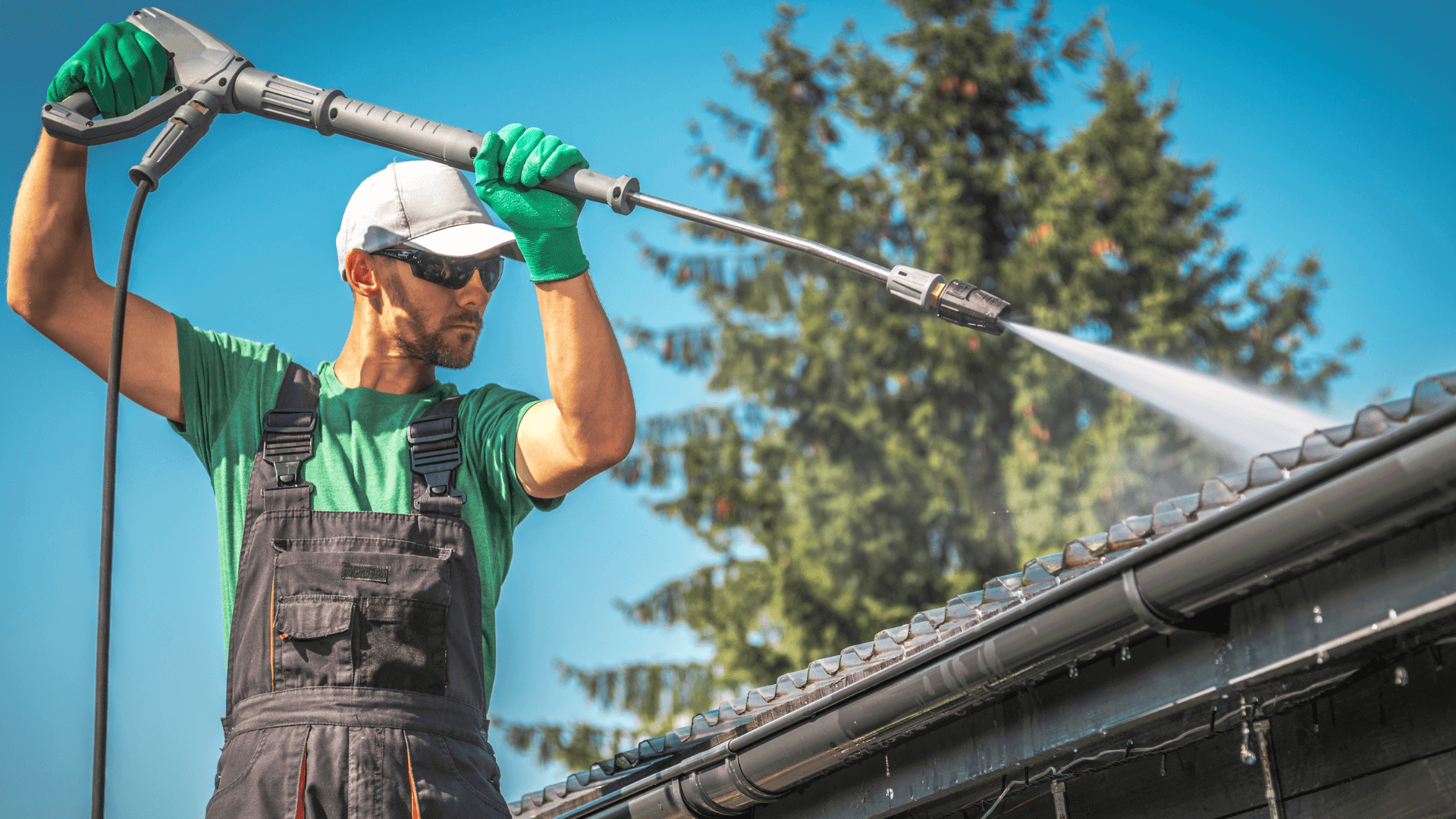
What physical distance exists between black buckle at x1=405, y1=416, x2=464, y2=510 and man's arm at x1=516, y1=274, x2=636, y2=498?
178 millimetres

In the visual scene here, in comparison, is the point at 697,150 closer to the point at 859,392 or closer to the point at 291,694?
the point at 859,392

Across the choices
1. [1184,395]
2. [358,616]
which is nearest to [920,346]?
[1184,395]

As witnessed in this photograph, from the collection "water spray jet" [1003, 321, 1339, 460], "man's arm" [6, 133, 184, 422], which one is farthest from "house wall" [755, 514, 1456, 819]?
"man's arm" [6, 133, 184, 422]

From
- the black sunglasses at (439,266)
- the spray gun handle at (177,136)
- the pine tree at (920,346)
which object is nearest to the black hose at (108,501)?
the spray gun handle at (177,136)

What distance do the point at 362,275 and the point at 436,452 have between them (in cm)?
57

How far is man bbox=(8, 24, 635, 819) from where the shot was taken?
241 centimetres

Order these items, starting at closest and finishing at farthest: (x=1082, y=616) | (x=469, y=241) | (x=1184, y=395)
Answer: (x=1082, y=616) < (x=469, y=241) < (x=1184, y=395)

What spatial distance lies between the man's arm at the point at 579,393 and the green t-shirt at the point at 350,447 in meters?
0.13

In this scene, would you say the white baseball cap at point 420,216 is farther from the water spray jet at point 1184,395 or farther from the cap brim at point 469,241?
the water spray jet at point 1184,395

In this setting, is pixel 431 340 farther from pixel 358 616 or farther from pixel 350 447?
pixel 358 616

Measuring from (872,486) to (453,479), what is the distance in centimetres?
1035

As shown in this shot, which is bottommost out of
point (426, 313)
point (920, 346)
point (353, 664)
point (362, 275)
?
point (353, 664)

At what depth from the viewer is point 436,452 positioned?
2.67 meters

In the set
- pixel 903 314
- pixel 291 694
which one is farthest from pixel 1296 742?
pixel 903 314
